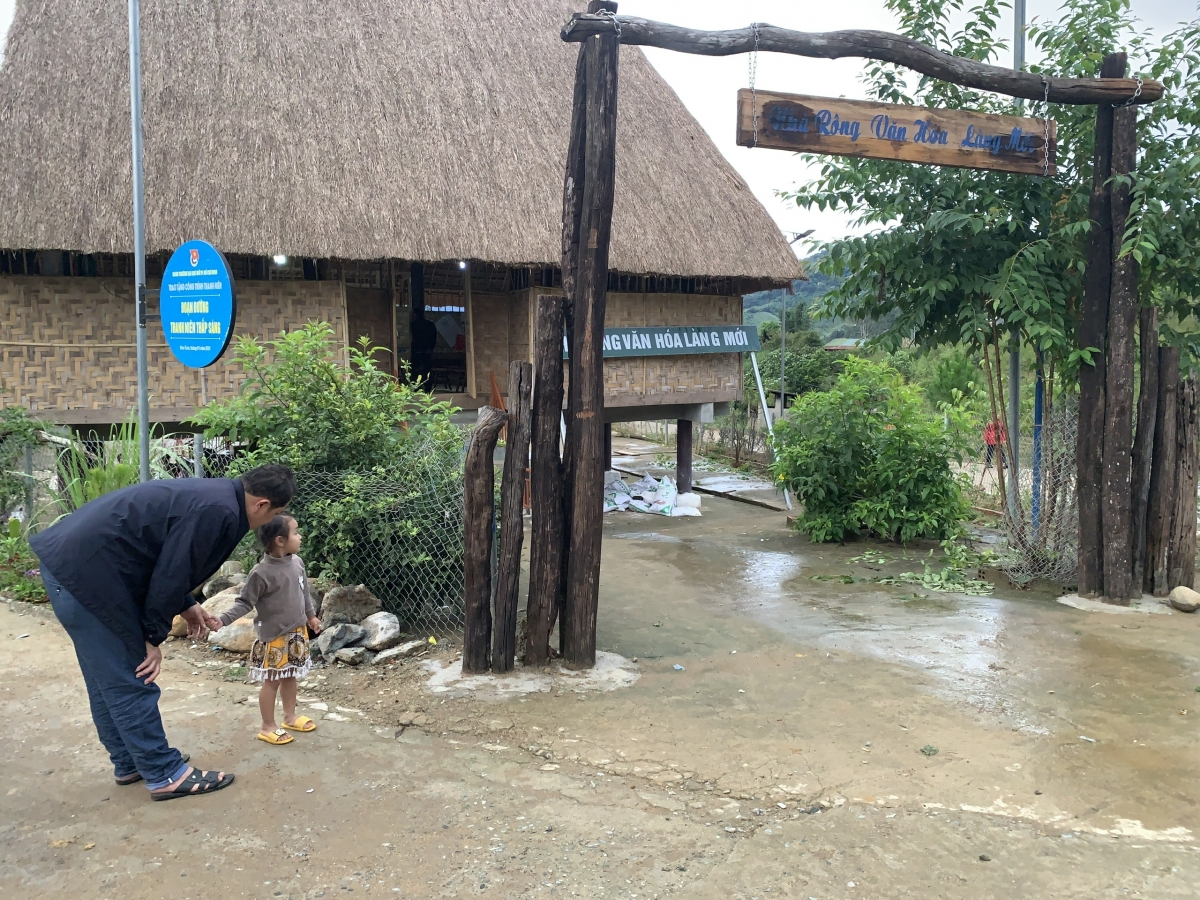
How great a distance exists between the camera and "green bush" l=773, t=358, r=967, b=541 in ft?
32.2

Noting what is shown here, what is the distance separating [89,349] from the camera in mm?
9375

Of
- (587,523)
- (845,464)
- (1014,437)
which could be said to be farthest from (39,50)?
(1014,437)

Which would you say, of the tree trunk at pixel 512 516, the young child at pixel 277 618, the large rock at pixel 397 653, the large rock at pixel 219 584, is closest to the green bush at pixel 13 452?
the large rock at pixel 219 584

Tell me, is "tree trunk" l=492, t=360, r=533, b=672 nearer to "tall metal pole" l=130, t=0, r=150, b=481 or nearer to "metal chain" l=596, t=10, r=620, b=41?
"metal chain" l=596, t=10, r=620, b=41

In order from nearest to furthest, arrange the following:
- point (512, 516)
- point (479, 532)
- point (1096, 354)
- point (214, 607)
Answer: point (479, 532) → point (512, 516) → point (214, 607) → point (1096, 354)

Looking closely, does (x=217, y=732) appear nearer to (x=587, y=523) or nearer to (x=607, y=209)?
(x=587, y=523)

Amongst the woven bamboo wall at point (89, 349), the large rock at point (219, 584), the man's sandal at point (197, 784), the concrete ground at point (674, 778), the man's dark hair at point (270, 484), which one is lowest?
the concrete ground at point (674, 778)

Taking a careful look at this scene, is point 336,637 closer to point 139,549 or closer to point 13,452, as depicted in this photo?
point 139,549

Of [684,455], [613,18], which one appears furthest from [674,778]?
[684,455]

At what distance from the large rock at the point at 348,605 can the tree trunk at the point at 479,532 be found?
0.99m

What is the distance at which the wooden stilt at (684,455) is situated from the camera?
1398cm

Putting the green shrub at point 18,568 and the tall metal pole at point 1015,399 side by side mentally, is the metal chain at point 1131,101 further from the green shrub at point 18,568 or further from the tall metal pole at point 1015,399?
the green shrub at point 18,568

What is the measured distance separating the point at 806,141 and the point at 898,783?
411 cm

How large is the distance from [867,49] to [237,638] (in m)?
5.35
